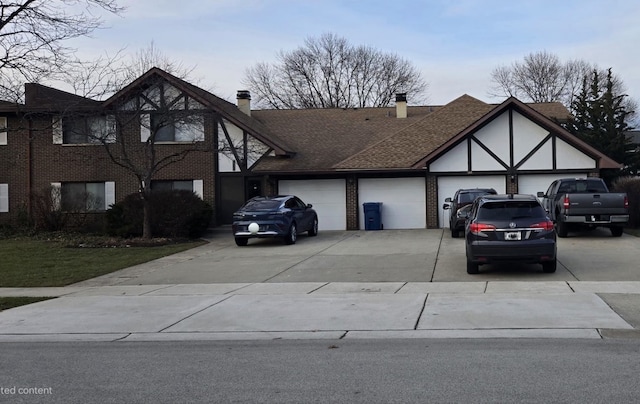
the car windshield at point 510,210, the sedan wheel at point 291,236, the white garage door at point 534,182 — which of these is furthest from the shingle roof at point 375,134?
the car windshield at point 510,210

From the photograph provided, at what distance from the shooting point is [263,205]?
21156mm

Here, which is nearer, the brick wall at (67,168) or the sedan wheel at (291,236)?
the sedan wheel at (291,236)

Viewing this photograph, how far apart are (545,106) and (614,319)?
3171cm

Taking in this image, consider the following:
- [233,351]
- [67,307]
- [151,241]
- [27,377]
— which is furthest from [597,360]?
Answer: [151,241]

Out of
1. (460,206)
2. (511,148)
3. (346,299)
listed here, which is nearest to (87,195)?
(460,206)

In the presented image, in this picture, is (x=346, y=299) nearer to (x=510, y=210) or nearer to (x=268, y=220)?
(x=510, y=210)

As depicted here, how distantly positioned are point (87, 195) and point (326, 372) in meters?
23.1

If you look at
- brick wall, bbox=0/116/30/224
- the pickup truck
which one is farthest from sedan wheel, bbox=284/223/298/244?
brick wall, bbox=0/116/30/224

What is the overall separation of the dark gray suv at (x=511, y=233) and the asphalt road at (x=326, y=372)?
5155 mm

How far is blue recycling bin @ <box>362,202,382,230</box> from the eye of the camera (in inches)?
1016

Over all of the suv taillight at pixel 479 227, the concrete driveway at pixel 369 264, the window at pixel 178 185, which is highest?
the window at pixel 178 185

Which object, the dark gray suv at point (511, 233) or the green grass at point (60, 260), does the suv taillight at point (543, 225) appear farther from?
the green grass at point (60, 260)

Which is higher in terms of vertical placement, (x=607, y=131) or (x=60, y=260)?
(x=607, y=131)

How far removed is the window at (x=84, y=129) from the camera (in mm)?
23609
